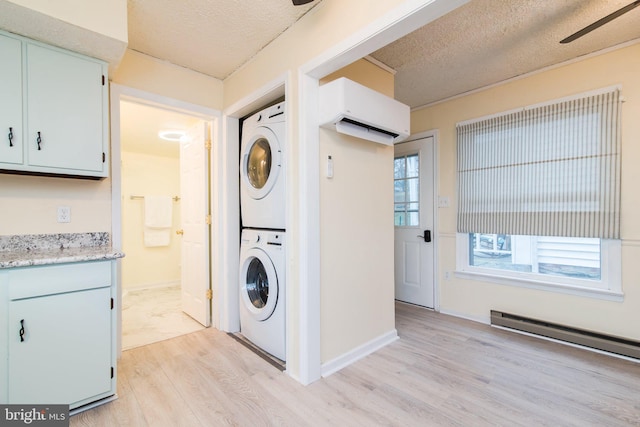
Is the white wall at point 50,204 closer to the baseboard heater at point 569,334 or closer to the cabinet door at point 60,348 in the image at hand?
the cabinet door at point 60,348

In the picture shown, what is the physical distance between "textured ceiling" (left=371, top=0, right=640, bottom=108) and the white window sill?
76.3 inches

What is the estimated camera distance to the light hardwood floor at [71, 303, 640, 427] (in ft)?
5.09

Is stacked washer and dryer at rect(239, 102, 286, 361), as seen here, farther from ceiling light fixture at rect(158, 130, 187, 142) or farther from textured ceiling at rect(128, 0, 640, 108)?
ceiling light fixture at rect(158, 130, 187, 142)

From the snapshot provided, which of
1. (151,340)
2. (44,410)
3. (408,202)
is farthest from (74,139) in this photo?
(408,202)

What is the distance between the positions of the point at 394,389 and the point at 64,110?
2.65 metres

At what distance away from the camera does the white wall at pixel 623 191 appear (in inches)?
86.0

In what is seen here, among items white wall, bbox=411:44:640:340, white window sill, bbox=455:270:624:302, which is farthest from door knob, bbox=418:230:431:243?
white window sill, bbox=455:270:624:302

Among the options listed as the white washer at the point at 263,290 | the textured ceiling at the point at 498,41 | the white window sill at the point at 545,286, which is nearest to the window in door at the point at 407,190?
the white window sill at the point at 545,286

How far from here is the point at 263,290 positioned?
2.49 metres

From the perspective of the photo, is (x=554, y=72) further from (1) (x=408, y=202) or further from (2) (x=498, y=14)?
(1) (x=408, y=202)

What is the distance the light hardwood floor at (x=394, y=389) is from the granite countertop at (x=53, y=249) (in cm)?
87

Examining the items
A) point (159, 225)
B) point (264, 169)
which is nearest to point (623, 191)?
point (264, 169)

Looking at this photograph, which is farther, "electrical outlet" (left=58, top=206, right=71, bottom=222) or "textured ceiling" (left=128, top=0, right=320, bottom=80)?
"electrical outlet" (left=58, top=206, right=71, bottom=222)

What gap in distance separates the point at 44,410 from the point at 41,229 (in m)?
1.09
